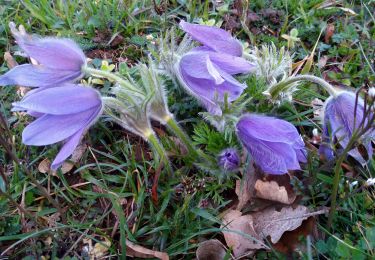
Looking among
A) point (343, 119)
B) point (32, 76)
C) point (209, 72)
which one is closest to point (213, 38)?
point (209, 72)

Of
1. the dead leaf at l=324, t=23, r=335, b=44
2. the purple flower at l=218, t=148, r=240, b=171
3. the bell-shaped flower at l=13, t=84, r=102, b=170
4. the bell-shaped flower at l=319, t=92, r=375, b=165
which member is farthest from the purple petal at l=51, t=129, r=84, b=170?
the dead leaf at l=324, t=23, r=335, b=44

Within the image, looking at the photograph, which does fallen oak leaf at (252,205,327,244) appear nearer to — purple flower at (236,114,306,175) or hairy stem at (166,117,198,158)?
purple flower at (236,114,306,175)

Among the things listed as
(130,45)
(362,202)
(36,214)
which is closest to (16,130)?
(36,214)

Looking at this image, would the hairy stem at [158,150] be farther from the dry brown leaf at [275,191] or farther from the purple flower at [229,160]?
the dry brown leaf at [275,191]

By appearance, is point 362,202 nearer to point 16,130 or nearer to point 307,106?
point 307,106

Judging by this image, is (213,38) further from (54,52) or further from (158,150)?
(54,52)

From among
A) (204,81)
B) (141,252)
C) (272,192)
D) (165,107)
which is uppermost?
(204,81)

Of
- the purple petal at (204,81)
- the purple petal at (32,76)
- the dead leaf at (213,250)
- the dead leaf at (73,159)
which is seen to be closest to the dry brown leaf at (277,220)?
the dead leaf at (213,250)
